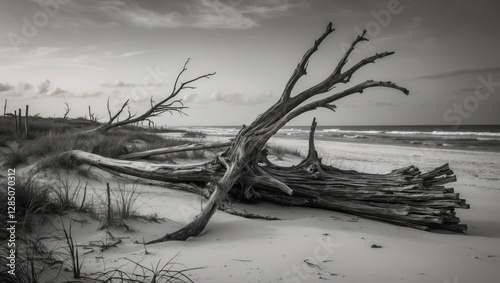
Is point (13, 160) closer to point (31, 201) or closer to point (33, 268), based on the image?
point (31, 201)

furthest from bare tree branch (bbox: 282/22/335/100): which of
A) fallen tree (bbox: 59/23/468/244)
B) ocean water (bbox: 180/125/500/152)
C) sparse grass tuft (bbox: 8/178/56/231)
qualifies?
ocean water (bbox: 180/125/500/152)

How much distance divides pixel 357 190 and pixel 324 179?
493mm

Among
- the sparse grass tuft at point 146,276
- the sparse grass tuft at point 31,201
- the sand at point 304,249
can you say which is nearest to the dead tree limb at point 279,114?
the sand at point 304,249

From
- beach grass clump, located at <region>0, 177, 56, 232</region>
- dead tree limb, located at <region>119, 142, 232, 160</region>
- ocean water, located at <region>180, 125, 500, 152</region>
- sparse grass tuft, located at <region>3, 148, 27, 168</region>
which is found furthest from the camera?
ocean water, located at <region>180, 125, 500, 152</region>

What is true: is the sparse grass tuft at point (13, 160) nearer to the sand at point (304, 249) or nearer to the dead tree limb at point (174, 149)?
the dead tree limb at point (174, 149)

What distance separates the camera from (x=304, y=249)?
288cm

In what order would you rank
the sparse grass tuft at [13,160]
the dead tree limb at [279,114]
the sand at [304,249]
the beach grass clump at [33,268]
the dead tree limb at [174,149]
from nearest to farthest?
the beach grass clump at [33,268], the sand at [304,249], the dead tree limb at [279,114], the sparse grass tuft at [13,160], the dead tree limb at [174,149]

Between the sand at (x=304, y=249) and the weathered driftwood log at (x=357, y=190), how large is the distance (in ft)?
0.48

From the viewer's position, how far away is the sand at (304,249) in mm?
2428

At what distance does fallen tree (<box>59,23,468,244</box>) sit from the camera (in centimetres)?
373

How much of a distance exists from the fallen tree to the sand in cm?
18

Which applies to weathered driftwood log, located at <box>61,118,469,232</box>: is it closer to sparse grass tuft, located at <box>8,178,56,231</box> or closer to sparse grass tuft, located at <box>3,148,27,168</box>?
sparse grass tuft, located at <box>8,178,56,231</box>

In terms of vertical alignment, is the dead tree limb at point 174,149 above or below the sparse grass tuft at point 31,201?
above

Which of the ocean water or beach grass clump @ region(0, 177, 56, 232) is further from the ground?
the ocean water
